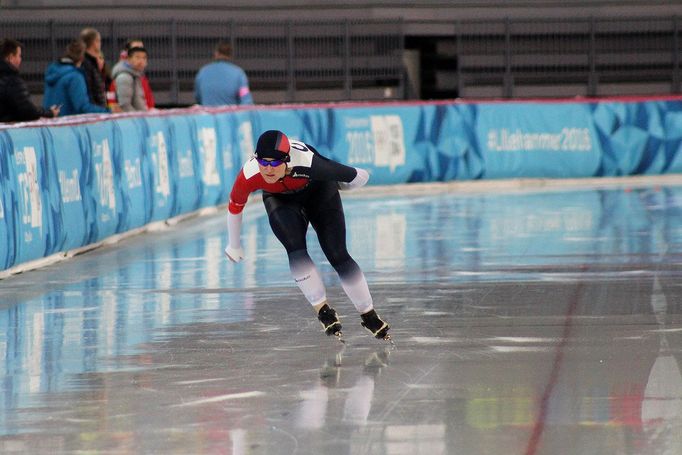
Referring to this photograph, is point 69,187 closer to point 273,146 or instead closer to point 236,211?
point 236,211

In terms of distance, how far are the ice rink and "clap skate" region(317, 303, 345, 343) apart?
0.10 meters

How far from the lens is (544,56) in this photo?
1206 inches

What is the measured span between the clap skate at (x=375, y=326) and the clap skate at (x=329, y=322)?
174 millimetres

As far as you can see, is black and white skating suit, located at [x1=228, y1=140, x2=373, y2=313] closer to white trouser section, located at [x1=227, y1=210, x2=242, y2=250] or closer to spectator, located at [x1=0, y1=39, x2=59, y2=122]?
white trouser section, located at [x1=227, y1=210, x2=242, y2=250]

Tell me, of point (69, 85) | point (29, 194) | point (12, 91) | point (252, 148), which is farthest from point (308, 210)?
point (252, 148)

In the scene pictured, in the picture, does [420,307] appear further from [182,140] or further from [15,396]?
[182,140]

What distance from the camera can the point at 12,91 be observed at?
1493 cm

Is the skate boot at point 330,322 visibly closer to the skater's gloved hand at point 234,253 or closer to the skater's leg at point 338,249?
the skater's leg at point 338,249

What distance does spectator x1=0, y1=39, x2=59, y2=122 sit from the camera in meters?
14.9

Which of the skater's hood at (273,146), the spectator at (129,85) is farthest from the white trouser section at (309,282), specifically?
the spectator at (129,85)

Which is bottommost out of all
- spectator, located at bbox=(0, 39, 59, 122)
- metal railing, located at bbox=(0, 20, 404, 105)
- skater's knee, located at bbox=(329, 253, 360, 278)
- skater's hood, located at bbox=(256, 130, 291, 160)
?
skater's knee, located at bbox=(329, 253, 360, 278)

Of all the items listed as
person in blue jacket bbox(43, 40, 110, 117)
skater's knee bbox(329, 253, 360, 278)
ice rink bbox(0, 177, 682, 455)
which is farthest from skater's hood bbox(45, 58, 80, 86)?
skater's knee bbox(329, 253, 360, 278)

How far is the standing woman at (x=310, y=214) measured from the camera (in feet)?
31.3

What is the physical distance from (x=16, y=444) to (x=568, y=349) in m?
3.66
